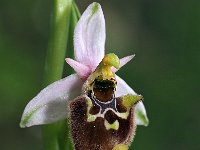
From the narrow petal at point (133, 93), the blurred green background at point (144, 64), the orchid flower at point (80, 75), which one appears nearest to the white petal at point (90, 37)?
the orchid flower at point (80, 75)

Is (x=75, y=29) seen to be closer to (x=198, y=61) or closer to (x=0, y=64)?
(x=0, y=64)

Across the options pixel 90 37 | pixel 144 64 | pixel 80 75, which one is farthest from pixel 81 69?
pixel 144 64

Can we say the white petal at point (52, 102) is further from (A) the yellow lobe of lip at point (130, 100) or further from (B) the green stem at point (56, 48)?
(A) the yellow lobe of lip at point (130, 100)

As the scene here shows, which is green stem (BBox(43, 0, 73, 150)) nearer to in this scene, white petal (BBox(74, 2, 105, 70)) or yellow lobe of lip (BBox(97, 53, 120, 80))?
white petal (BBox(74, 2, 105, 70))

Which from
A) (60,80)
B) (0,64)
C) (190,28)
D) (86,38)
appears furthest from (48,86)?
(190,28)

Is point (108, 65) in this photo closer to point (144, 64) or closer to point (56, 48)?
point (56, 48)

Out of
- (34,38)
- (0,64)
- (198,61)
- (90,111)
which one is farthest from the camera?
(34,38)
